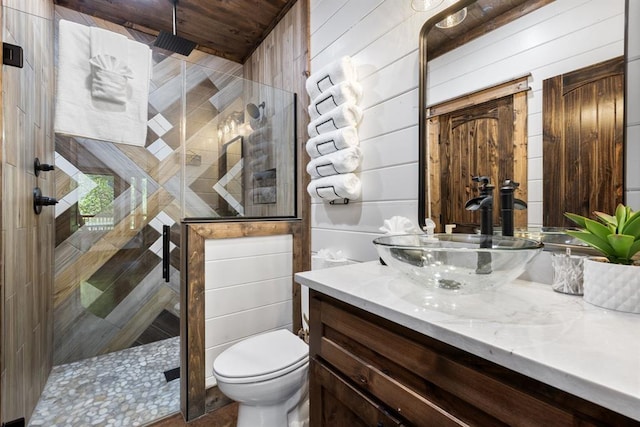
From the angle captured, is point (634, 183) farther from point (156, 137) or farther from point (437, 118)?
point (156, 137)

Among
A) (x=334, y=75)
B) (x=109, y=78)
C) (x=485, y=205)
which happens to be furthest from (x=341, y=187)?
(x=109, y=78)

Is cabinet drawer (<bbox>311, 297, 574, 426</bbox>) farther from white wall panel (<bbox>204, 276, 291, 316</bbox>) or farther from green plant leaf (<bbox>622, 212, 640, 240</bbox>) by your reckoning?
white wall panel (<bbox>204, 276, 291, 316</bbox>)

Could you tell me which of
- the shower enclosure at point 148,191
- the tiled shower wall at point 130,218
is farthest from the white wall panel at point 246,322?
the tiled shower wall at point 130,218

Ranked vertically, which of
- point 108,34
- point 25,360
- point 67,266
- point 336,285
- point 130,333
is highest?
point 108,34

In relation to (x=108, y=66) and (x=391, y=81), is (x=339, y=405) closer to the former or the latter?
(x=391, y=81)

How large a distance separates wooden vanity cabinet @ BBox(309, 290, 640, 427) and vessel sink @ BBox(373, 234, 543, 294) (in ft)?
0.53

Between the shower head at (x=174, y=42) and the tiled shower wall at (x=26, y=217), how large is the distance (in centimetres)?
65

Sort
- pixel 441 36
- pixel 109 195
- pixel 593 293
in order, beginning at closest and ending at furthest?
pixel 593 293, pixel 441 36, pixel 109 195

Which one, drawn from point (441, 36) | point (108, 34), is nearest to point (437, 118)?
point (441, 36)

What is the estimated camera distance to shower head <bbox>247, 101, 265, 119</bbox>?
226 centimetres

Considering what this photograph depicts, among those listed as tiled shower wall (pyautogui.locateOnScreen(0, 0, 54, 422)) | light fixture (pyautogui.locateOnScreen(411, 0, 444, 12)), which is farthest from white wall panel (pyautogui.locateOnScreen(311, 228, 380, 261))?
tiled shower wall (pyautogui.locateOnScreen(0, 0, 54, 422))

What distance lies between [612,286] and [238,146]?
2.29 meters

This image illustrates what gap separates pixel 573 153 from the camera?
0.85 m

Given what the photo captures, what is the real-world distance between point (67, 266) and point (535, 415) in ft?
9.35
